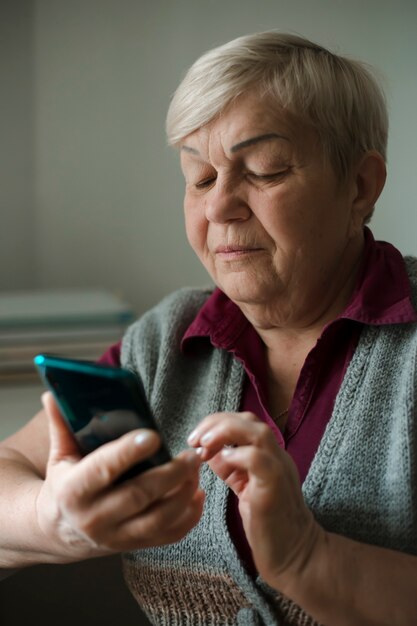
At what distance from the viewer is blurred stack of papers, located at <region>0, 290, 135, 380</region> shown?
1654 millimetres

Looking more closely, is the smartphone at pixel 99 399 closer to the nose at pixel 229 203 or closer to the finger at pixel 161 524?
the finger at pixel 161 524

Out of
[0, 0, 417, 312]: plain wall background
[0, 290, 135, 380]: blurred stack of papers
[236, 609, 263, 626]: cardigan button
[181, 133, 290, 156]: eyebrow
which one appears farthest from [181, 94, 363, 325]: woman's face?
[0, 0, 417, 312]: plain wall background

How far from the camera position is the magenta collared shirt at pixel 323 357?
114 cm

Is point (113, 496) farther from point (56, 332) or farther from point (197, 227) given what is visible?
point (56, 332)

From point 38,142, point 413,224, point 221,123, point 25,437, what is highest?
point 221,123

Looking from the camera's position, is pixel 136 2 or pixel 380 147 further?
pixel 136 2

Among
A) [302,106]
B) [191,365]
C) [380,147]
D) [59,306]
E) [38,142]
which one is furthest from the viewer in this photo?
[38,142]

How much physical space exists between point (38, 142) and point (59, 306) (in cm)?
37

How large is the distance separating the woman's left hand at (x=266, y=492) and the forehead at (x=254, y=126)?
382 mm

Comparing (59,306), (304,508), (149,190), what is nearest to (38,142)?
(149,190)

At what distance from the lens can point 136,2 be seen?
5.96 ft

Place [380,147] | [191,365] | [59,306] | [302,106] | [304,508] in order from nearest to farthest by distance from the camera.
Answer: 1. [304,508]
2. [302,106]
3. [380,147]
4. [191,365]
5. [59,306]

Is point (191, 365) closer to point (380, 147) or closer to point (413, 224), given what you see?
point (380, 147)

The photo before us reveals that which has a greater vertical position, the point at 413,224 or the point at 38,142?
the point at 38,142
